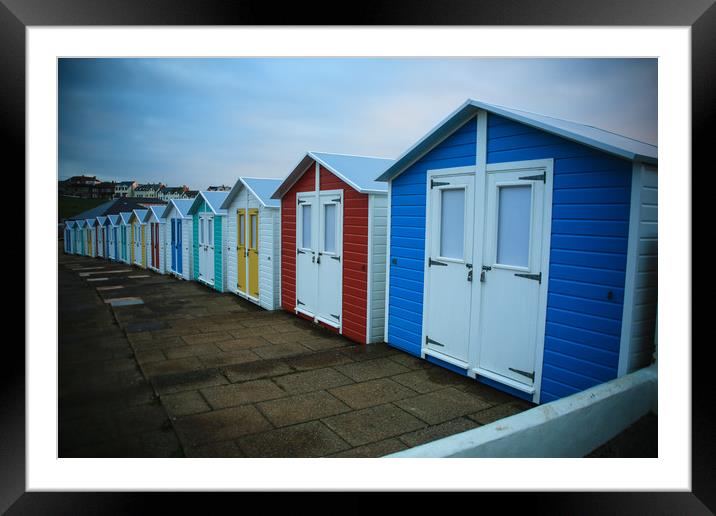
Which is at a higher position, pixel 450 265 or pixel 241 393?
pixel 450 265

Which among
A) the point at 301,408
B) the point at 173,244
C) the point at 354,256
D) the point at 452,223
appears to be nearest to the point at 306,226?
the point at 354,256

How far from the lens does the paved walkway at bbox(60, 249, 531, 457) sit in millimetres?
3978

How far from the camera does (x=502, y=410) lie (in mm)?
4551

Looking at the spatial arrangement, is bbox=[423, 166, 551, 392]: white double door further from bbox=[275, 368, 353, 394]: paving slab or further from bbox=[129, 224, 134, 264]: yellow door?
bbox=[129, 224, 134, 264]: yellow door

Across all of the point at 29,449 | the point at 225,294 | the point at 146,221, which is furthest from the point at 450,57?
the point at 146,221

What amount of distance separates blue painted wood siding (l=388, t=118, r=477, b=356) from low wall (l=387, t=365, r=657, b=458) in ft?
9.00

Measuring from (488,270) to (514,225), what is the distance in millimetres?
550

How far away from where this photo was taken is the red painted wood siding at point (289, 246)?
30.6 feet

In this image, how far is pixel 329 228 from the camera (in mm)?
8117

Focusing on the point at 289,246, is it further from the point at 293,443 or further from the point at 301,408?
the point at 293,443

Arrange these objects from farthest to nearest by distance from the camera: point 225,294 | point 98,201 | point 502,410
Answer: point 225,294, point 98,201, point 502,410

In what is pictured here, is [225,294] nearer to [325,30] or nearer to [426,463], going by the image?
[325,30]

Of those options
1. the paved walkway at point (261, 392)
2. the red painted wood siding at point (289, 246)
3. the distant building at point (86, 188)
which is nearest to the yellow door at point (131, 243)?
the paved walkway at point (261, 392)

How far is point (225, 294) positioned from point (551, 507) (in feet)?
34.7
